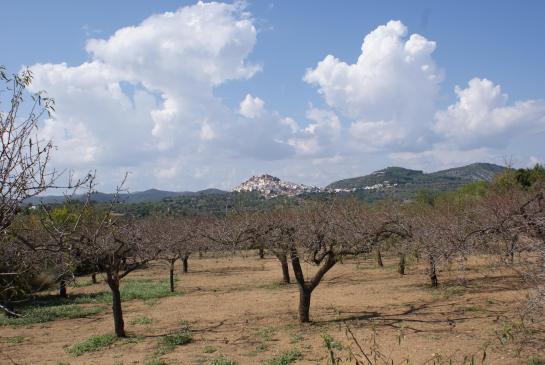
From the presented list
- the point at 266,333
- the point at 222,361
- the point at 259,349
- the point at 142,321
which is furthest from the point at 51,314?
the point at 222,361

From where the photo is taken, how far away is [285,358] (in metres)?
10.8

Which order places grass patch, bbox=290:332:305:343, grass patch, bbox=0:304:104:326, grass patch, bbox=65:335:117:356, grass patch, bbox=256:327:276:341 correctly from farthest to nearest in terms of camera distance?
grass patch, bbox=0:304:104:326
grass patch, bbox=256:327:276:341
grass patch, bbox=65:335:117:356
grass patch, bbox=290:332:305:343

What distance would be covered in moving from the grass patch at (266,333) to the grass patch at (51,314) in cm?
921

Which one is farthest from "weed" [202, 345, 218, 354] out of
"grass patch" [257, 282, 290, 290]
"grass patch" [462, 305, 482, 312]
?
"grass patch" [257, 282, 290, 290]

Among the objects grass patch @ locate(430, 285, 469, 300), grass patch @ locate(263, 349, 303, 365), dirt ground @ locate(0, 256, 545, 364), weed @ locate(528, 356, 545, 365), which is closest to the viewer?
weed @ locate(528, 356, 545, 365)

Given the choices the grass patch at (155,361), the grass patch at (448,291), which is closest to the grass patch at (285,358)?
the grass patch at (155,361)

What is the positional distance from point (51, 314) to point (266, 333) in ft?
36.4

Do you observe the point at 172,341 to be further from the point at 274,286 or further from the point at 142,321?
the point at 274,286

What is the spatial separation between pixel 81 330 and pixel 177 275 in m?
17.8

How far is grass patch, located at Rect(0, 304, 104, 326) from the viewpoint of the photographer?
58.6 ft

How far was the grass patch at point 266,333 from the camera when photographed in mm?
13198

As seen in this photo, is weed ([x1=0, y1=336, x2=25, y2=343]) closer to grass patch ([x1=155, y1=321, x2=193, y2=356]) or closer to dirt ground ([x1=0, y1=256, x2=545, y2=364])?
dirt ground ([x1=0, y1=256, x2=545, y2=364])

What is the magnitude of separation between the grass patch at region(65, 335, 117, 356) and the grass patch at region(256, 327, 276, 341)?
4688 millimetres

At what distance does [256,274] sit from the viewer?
32000 mm
